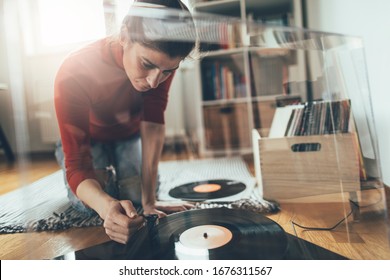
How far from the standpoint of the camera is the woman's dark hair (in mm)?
506

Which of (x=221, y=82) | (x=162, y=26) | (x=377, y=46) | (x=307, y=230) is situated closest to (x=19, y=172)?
(x=162, y=26)

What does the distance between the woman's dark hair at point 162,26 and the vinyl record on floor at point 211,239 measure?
1.12ft

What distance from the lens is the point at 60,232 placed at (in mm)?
674

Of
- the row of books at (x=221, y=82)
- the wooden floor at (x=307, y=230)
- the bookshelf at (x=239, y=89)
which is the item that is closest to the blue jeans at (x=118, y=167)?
the wooden floor at (x=307, y=230)

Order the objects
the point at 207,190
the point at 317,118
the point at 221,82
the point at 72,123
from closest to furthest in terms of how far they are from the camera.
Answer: the point at 72,123 < the point at 317,118 < the point at 207,190 < the point at 221,82

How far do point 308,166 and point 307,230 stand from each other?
0.24m

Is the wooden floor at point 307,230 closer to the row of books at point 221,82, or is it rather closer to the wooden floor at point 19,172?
the wooden floor at point 19,172

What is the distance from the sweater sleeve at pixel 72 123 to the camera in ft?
2.06

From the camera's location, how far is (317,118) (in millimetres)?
753

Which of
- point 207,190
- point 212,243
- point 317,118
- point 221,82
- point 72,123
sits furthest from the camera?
point 221,82

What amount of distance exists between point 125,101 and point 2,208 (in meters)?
0.39

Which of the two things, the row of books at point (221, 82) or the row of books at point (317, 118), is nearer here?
the row of books at point (317, 118)

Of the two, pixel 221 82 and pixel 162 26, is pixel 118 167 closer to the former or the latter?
pixel 162 26
